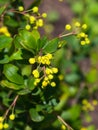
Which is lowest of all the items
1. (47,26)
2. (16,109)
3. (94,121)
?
(94,121)

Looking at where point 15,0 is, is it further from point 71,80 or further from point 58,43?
point 71,80

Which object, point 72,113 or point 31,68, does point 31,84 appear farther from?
point 72,113

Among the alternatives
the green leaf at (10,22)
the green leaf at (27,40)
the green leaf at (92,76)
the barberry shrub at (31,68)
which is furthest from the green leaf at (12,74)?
the green leaf at (92,76)

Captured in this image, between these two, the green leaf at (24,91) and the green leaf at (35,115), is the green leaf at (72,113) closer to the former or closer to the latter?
the green leaf at (35,115)

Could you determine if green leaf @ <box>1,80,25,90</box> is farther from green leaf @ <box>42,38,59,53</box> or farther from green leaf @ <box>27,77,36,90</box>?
green leaf @ <box>42,38,59,53</box>

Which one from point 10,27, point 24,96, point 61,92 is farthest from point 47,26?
point 24,96

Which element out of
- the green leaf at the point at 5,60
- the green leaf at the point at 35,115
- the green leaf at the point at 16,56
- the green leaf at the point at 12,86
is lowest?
the green leaf at the point at 35,115

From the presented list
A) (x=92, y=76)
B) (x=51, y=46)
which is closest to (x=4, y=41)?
(x=51, y=46)

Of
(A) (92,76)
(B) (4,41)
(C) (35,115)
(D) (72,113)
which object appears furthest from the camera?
(A) (92,76)
